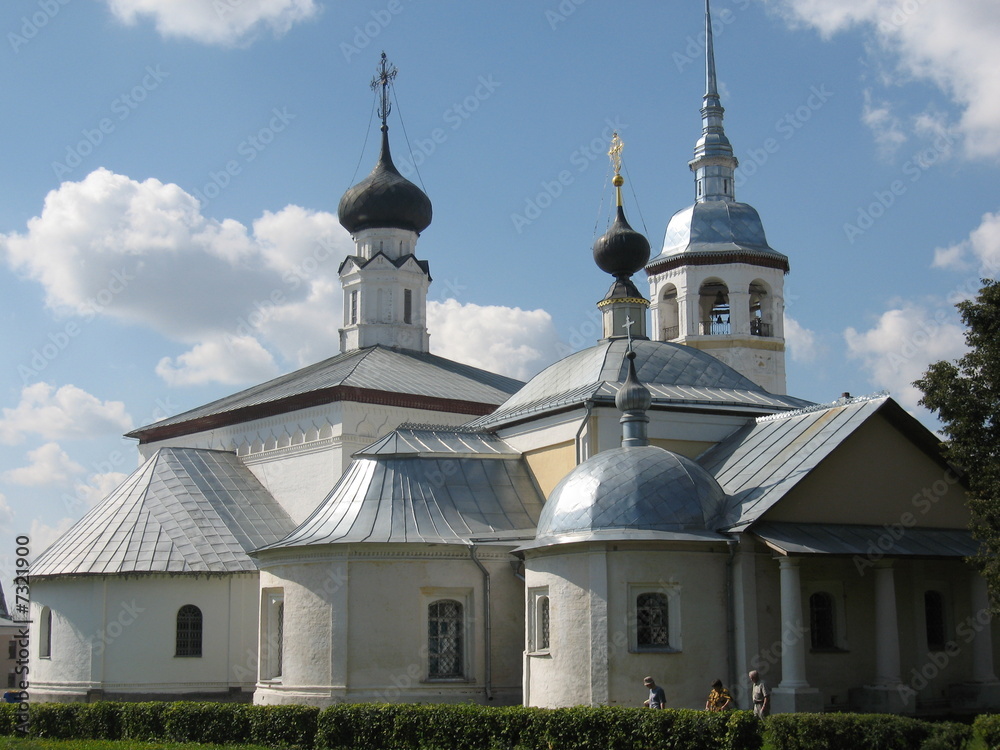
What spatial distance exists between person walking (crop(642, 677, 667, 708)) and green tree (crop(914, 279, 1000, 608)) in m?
5.02

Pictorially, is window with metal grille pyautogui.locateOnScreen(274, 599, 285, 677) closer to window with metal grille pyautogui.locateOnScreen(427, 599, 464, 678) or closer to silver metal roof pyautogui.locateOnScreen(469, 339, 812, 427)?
window with metal grille pyautogui.locateOnScreen(427, 599, 464, 678)

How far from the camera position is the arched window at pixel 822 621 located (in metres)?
18.5

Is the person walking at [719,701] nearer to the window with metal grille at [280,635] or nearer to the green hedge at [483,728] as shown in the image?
the green hedge at [483,728]

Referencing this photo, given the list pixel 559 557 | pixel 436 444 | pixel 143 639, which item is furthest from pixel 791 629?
pixel 143 639

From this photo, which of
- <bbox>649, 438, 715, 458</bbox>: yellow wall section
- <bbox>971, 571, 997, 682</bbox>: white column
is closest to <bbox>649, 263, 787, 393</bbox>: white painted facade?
<bbox>649, 438, 715, 458</bbox>: yellow wall section

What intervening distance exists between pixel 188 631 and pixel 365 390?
680 cm

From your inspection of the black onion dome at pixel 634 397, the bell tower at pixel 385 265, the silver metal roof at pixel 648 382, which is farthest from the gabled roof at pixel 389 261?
the black onion dome at pixel 634 397

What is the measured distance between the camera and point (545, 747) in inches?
589

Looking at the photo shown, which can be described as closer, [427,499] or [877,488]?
[877,488]

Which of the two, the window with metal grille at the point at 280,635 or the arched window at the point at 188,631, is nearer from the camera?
the window with metal grille at the point at 280,635

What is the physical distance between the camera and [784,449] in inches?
778

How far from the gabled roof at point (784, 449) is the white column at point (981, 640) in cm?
211

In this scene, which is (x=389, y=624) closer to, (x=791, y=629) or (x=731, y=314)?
(x=791, y=629)

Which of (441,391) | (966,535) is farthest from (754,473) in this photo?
(441,391)
